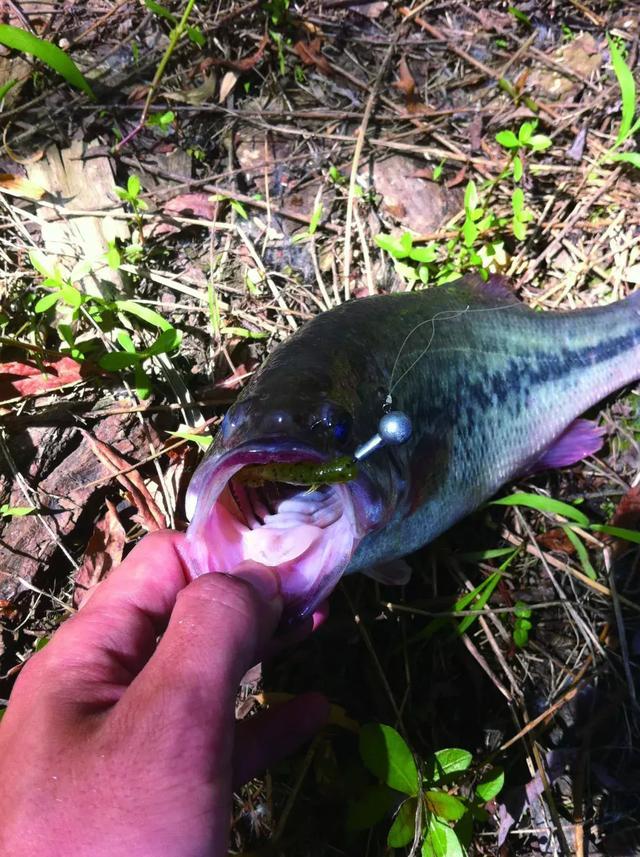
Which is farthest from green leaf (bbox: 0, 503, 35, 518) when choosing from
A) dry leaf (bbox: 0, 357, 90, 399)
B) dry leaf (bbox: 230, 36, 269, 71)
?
dry leaf (bbox: 230, 36, 269, 71)

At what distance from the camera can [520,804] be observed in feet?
8.57

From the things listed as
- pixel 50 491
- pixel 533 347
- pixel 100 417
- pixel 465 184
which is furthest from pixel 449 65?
pixel 50 491

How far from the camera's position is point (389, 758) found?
2.17 meters

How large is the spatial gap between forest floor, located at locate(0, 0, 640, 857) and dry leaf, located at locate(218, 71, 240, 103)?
22 millimetres

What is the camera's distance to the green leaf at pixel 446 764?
2.31m

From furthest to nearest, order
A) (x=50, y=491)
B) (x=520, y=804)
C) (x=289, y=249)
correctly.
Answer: (x=289, y=249)
(x=50, y=491)
(x=520, y=804)

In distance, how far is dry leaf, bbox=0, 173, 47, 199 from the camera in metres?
3.35

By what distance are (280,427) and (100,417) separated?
1527mm

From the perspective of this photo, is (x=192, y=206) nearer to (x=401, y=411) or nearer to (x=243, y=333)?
(x=243, y=333)

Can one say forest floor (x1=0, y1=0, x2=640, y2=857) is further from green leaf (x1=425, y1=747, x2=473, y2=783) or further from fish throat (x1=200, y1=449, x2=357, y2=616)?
fish throat (x1=200, y1=449, x2=357, y2=616)

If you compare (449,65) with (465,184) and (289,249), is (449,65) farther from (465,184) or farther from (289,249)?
(289,249)

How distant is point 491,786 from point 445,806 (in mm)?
333

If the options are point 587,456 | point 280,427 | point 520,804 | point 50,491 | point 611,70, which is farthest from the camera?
point 611,70

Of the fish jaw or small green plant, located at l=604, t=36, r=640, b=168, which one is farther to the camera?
small green plant, located at l=604, t=36, r=640, b=168
